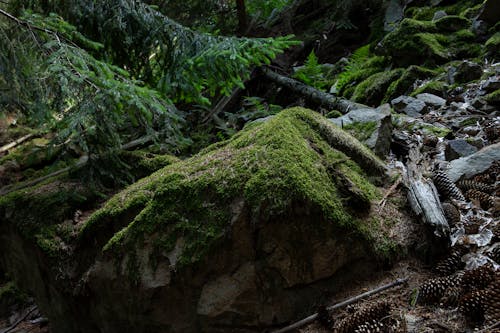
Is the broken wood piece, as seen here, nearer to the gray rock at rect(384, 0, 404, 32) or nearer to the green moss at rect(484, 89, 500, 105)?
the green moss at rect(484, 89, 500, 105)

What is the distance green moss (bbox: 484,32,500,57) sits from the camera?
21.5 feet

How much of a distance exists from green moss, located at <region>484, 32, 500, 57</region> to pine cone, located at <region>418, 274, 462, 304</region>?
5.54 m

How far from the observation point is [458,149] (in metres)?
4.20

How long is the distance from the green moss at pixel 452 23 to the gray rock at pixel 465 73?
2.11 metres

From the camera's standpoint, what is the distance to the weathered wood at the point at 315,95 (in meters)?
6.66

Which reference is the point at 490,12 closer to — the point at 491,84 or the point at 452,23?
the point at 452,23

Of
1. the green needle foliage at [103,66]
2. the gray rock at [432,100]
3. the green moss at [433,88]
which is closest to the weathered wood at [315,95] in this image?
the gray rock at [432,100]

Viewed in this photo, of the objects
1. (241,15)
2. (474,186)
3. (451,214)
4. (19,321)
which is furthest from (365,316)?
(241,15)

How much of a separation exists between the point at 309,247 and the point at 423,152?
2261 mm

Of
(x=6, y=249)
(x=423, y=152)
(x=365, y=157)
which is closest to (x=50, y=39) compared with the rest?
(x=6, y=249)

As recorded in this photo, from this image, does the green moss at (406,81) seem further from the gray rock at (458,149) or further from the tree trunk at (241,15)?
the tree trunk at (241,15)

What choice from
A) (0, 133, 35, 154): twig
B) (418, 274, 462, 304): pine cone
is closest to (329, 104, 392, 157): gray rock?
(418, 274, 462, 304): pine cone

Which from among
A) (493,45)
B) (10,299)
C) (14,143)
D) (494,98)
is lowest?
(10,299)

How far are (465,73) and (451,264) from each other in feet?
15.2
